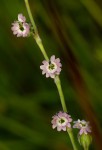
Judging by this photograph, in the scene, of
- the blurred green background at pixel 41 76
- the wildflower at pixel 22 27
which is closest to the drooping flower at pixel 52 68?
the wildflower at pixel 22 27

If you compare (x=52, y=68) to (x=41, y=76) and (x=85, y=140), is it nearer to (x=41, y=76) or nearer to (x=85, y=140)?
(x=85, y=140)

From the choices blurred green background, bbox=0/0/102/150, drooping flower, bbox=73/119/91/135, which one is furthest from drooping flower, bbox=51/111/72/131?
blurred green background, bbox=0/0/102/150

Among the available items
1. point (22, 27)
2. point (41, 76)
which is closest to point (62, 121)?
point (22, 27)

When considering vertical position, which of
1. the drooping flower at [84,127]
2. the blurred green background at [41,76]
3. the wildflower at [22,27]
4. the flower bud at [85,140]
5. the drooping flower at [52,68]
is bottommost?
the flower bud at [85,140]

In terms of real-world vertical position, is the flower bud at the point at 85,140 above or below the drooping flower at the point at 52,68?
below

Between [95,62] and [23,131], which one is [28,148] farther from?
[95,62]

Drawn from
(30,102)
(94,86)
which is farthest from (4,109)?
(94,86)

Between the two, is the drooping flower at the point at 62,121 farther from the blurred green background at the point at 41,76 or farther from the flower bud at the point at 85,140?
the blurred green background at the point at 41,76

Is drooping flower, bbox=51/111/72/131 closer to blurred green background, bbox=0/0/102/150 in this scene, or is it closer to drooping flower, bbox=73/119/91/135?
drooping flower, bbox=73/119/91/135
